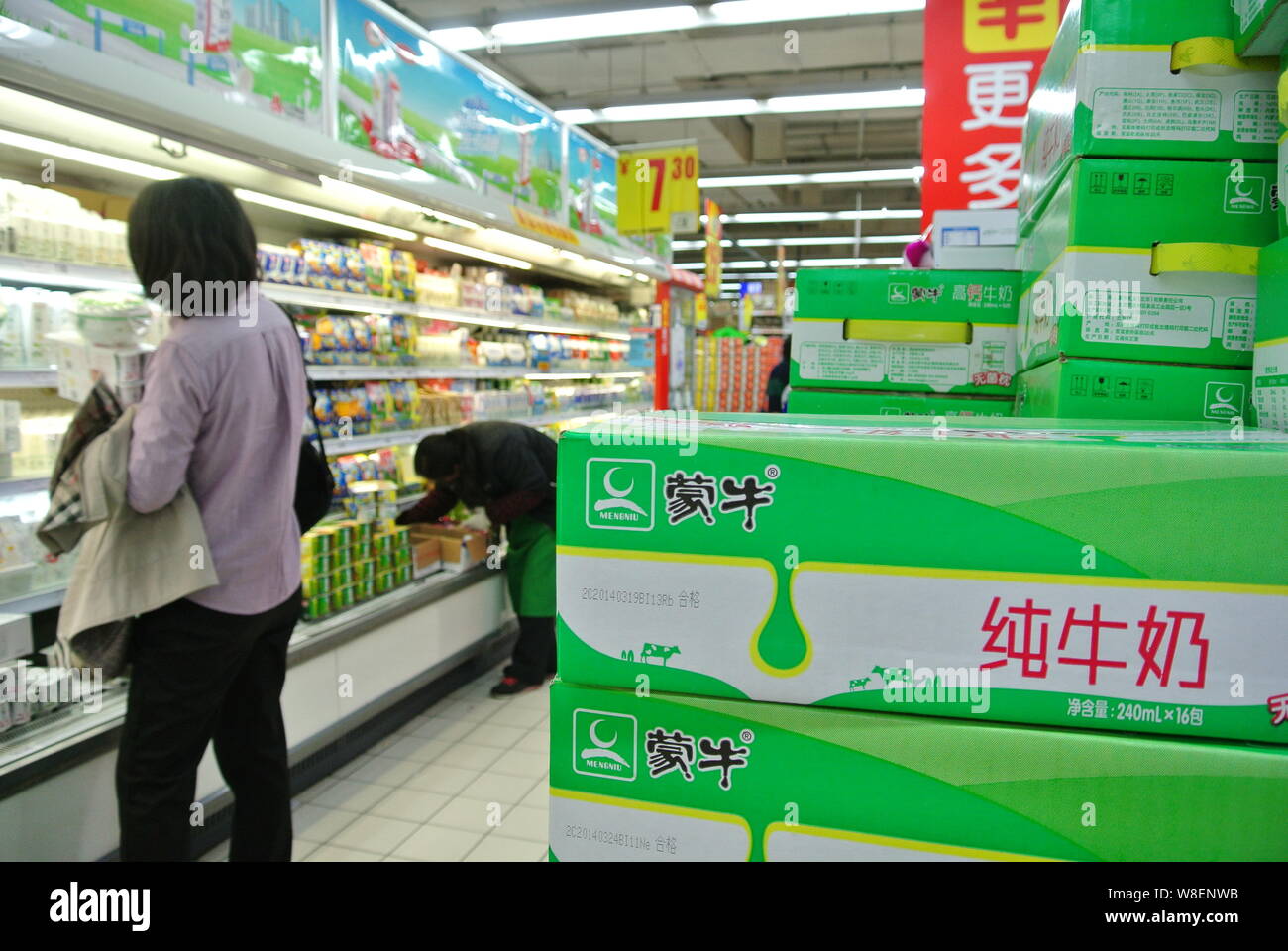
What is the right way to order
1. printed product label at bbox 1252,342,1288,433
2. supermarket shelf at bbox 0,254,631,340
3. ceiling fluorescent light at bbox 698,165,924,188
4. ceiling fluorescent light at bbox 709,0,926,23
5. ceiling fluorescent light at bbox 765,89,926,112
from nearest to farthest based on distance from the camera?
printed product label at bbox 1252,342,1288,433
supermarket shelf at bbox 0,254,631,340
ceiling fluorescent light at bbox 709,0,926,23
ceiling fluorescent light at bbox 765,89,926,112
ceiling fluorescent light at bbox 698,165,924,188

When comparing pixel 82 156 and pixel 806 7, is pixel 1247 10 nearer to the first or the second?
pixel 82 156

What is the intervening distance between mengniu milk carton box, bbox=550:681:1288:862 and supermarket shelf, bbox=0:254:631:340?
2463 mm

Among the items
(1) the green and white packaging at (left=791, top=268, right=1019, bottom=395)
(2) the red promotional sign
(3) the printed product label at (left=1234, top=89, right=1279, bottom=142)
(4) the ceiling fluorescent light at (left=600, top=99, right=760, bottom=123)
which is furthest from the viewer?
(4) the ceiling fluorescent light at (left=600, top=99, right=760, bottom=123)

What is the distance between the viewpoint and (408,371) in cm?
449

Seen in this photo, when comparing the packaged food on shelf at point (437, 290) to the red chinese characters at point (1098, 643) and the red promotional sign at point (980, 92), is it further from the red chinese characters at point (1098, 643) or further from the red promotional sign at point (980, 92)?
the red chinese characters at point (1098, 643)

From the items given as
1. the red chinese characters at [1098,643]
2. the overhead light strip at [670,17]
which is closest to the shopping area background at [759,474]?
the red chinese characters at [1098,643]

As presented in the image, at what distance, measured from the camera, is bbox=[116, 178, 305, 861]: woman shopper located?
1.98 m

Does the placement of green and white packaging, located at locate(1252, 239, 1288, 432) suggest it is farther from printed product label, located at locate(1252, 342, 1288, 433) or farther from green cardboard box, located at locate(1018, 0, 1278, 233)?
green cardboard box, located at locate(1018, 0, 1278, 233)

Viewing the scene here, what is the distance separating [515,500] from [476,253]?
188 centimetres

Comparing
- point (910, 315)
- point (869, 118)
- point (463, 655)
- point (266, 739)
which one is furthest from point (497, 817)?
point (869, 118)

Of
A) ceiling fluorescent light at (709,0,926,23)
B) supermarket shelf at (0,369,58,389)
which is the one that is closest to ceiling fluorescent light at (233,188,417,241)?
supermarket shelf at (0,369,58,389)

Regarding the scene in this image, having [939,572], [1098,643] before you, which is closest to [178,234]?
[939,572]

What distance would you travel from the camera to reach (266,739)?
2379 millimetres
